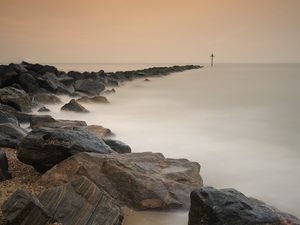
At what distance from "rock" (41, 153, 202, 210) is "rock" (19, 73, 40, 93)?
32.4 ft

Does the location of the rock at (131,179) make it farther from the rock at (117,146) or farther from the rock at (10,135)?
the rock at (10,135)

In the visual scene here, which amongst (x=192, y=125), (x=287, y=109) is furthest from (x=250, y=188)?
(x=287, y=109)

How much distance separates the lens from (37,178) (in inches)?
165

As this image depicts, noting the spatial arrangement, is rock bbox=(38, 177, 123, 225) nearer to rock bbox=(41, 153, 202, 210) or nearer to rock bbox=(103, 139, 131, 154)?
rock bbox=(41, 153, 202, 210)

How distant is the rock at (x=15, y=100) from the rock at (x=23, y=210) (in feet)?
22.4

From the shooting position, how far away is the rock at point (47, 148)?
→ 429 centimetres

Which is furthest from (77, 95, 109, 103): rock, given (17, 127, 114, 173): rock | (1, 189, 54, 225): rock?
(1, 189, 54, 225): rock

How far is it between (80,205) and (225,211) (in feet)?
3.64

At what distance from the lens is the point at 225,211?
2.91 meters

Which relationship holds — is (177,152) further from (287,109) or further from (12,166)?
(287,109)

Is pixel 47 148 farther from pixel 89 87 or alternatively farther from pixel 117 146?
pixel 89 87

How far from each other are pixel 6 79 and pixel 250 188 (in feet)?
38.5

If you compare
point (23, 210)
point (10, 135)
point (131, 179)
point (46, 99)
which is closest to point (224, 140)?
point (10, 135)

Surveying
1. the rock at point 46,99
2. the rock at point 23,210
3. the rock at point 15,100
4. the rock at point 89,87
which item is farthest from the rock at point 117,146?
the rock at point 89,87
